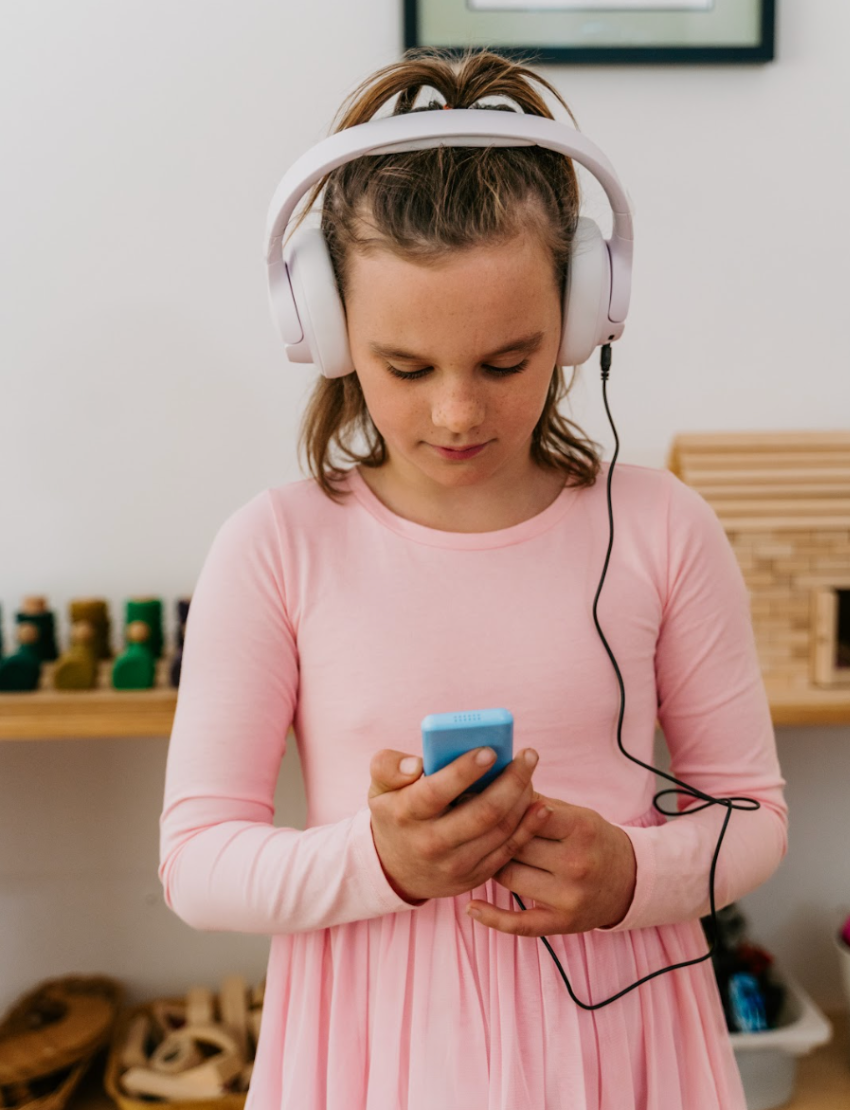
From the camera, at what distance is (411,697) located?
2.43 ft

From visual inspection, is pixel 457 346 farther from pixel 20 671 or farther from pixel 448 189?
pixel 20 671

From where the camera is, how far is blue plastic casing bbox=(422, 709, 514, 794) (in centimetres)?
56

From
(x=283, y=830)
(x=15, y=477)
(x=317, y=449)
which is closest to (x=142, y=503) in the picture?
(x=15, y=477)

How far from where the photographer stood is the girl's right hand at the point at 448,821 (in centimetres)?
58

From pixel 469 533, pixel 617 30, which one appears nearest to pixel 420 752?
pixel 469 533

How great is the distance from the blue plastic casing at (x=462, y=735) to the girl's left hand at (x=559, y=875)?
0.10m

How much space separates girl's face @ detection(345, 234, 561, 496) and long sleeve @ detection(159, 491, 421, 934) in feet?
0.52

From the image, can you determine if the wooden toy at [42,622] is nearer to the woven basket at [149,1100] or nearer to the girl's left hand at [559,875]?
the woven basket at [149,1100]

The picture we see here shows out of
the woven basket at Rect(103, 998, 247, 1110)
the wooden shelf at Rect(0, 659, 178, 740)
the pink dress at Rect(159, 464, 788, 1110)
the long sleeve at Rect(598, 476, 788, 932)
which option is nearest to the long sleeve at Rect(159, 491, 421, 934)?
the pink dress at Rect(159, 464, 788, 1110)

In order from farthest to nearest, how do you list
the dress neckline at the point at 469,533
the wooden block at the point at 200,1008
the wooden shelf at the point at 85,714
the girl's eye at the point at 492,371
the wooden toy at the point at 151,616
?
1. the wooden block at the point at 200,1008
2. the wooden toy at the point at 151,616
3. the wooden shelf at the point at 85,714
4. the dress neckline at the point at 469,533
5. the girl's eye at the point at 492,371

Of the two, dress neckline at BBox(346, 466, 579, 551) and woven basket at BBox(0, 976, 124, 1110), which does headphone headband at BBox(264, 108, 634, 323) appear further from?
woven basket at BBox(0, 976, 124, 1110)

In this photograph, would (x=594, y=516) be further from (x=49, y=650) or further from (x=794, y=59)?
(x=794, y=59)

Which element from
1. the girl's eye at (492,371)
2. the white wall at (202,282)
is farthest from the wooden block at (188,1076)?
the girl's eye at (492,371)

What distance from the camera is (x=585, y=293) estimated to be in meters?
0.70
